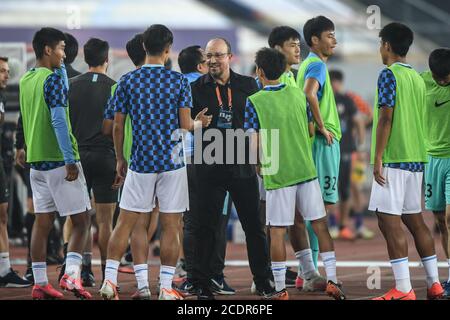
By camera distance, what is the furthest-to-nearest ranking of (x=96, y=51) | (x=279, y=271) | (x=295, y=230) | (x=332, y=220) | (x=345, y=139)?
1. (x=332, y=220)
2. (x=345, y=139)
3. (x=96, y=51)
4. (x=295, y=230)
5. (x=279, y=271)

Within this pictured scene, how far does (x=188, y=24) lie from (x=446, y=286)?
25.9 m

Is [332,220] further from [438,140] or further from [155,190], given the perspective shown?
[155,190]

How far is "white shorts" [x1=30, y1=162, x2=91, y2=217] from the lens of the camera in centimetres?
920

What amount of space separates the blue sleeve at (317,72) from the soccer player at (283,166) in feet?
2.37

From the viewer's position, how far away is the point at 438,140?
9531mm

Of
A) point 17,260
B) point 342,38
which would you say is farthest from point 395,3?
point 17,260

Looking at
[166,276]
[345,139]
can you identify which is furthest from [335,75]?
[166,276]

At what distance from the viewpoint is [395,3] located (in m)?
26.8

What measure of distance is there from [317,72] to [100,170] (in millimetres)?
2269

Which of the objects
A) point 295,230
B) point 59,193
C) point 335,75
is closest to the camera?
point 59,193

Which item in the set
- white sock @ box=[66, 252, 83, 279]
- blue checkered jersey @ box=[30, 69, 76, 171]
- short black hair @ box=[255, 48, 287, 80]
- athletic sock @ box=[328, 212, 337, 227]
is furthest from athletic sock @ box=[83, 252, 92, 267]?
athletic sock @ box=[328, 212, 337, 227]

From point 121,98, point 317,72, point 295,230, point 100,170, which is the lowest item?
point 295,230

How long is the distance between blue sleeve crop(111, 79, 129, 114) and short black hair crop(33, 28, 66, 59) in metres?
0.95
